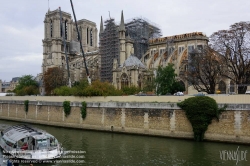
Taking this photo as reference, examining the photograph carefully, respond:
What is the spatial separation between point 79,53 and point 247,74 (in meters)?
77.3

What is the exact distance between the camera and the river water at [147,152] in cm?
1889

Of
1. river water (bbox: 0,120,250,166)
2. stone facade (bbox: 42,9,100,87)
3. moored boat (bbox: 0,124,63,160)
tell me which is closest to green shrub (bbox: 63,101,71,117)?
river water (bbox: 0,120,250,166)

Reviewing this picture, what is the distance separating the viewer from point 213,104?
24.8 m

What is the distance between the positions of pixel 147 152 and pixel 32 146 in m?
8.42

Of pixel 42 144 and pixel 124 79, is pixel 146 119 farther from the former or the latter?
pixel 124 79

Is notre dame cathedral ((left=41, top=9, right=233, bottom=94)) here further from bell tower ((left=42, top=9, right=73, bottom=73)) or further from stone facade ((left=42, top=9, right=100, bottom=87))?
bell tower ((left=42, top=9, right=73, bottom=73))

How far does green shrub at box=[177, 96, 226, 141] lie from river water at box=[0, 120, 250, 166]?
117 cm

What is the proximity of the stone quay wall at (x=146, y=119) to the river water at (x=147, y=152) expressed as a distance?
91 cm

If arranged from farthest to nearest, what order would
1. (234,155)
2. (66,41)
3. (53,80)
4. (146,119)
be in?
(66,41) < (53,80) < (146,119) < (234,155)

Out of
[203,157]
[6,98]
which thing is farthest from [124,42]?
[203,157]

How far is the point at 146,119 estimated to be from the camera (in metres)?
28.7

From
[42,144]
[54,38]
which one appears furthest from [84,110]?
[54,38]

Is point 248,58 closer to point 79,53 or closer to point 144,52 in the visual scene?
point 144,52

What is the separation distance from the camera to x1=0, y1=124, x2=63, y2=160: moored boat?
19172mm
